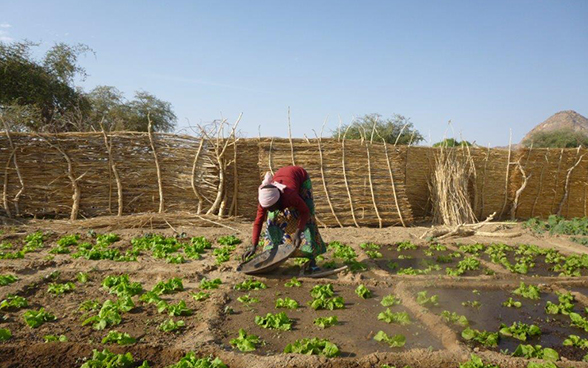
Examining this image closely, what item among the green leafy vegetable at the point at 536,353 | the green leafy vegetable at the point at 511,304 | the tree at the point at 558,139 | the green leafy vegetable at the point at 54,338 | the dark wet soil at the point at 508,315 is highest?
the tree at the point at 558,139

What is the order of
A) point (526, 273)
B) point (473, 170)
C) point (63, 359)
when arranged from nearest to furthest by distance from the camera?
point (63, 359) < point (526, 273) < point (473, 170)

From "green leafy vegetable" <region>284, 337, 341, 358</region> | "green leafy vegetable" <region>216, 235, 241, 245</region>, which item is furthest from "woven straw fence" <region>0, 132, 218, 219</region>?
"green leafy vegetable" <region>284, 337, 341, 358</region>

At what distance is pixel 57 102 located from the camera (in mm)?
18125

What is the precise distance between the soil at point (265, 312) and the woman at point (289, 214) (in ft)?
1.27

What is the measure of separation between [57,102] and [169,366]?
62.2ft

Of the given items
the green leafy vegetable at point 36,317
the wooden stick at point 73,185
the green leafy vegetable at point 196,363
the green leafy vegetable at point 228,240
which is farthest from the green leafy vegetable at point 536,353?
the wooden stick at point 73,185

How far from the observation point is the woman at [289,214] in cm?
428

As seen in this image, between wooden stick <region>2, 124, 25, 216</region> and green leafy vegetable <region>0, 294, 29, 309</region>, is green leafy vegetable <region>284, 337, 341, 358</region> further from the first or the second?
wooden stick <region>2, 124, 25, 216</region>

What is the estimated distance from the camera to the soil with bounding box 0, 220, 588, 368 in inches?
106

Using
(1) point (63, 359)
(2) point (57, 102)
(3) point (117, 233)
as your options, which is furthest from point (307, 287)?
(2) point (57, 102)

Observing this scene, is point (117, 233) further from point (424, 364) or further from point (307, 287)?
point (424, 364)

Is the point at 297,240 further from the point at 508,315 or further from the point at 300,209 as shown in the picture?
the point at 508,315

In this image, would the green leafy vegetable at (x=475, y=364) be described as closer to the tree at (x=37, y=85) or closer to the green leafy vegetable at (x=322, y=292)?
the green leafy vegetable at (x=322, y=292)

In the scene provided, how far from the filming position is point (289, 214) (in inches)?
183
